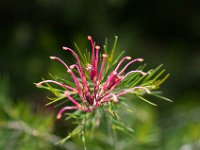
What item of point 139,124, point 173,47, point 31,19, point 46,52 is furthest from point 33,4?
point 139,124

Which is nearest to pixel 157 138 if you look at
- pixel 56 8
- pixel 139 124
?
pixel 139 124

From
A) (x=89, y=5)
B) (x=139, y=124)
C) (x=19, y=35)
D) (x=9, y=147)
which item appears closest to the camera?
(x=9, y=147)

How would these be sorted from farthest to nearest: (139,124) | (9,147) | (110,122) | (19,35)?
(19,35), (139,124), (9,147), (110,122)

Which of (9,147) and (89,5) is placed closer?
(9,147)

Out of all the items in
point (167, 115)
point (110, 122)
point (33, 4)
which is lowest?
point (110, 122)

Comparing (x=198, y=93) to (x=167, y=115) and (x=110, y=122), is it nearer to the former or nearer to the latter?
(x=167, y=115)

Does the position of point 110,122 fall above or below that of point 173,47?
below
